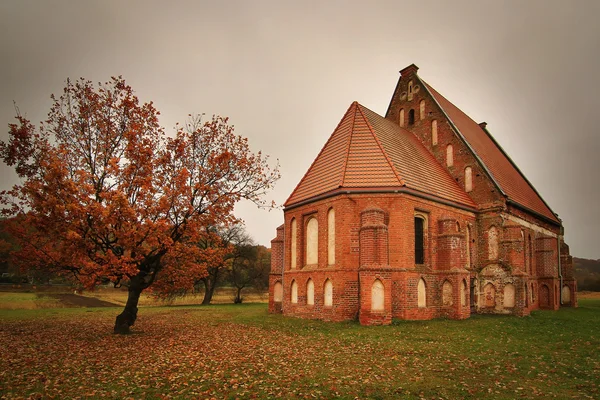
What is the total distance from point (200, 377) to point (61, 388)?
234 cm

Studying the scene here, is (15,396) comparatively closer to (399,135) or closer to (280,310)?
(280,310)

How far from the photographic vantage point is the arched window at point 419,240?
57.5ft

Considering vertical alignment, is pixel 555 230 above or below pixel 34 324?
above

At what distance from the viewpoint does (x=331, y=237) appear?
56.1 ft

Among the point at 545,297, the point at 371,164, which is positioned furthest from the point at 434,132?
→ the point at 545,297

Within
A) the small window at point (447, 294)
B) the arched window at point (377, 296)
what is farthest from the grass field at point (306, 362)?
the small window at point (447, 294)

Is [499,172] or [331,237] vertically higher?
[499,172]

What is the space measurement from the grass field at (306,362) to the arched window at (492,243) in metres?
5.44

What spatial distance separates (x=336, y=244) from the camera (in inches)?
650

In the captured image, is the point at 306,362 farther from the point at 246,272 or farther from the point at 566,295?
the point at 246,272

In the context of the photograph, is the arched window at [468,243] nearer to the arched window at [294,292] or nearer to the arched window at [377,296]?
the arched window at [377,296]

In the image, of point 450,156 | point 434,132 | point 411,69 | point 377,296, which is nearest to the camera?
point 377,296

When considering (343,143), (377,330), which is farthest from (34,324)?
(343,143)

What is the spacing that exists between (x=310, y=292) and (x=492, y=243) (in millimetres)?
9760
